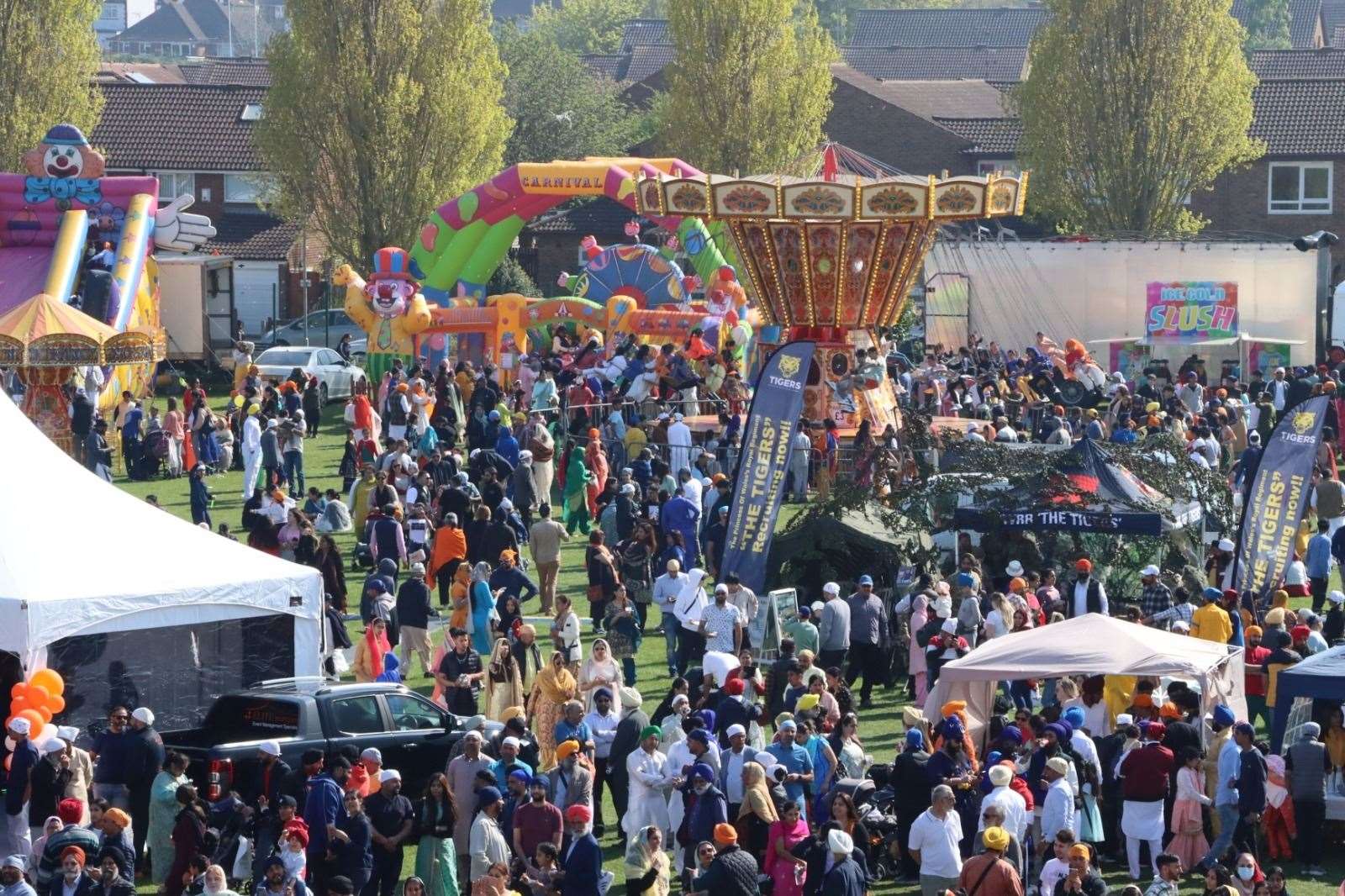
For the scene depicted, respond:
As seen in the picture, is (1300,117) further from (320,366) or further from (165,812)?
(165,812)

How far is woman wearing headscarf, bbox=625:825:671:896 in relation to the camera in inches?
535

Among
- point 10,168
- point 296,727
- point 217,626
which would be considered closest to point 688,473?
point 217,626

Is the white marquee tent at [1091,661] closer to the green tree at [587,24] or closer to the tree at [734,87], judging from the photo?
the tree at [734,87]

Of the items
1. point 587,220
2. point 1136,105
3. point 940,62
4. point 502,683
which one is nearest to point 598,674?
point 502,683

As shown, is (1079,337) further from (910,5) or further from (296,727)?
(910,5)

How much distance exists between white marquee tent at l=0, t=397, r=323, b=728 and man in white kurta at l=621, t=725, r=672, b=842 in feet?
11.7

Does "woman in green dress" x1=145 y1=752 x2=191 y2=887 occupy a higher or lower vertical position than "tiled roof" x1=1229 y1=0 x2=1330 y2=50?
lower

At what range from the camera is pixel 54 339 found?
1202 inches

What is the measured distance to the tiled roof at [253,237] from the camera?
53750 millimetres

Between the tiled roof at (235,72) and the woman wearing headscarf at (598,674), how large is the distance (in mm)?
64114

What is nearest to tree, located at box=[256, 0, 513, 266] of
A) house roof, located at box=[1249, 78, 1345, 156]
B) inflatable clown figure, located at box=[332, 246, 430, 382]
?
inflatable clown figure, located at box=[332, 246, 430, 382]

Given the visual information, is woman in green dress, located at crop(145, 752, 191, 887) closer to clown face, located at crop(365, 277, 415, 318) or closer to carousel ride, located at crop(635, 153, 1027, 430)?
carousel ride, located at crop(635, 153, 1027, 430)

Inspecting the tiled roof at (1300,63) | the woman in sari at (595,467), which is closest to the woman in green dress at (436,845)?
the woman in sari at (595,467)

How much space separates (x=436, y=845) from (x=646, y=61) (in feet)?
253
